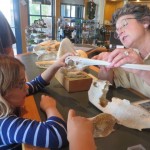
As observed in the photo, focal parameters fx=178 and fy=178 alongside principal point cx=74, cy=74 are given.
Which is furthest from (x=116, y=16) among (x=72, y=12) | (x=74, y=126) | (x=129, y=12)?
(x=72, y=12)

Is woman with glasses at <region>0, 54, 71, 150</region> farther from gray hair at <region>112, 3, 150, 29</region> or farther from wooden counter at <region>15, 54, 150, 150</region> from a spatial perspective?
gray hair at <region>112, 3, 150, 29</region>

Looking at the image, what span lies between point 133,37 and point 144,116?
52 centimetres

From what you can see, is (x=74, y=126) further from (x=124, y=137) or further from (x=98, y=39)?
(x=98, y=39)

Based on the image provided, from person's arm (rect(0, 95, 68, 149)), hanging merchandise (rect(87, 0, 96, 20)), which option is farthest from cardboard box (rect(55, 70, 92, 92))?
hanging merchandise (rect(87, 0, 96, 20))

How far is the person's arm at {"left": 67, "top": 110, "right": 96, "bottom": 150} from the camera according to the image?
45 centimetres

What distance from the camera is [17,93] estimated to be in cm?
70

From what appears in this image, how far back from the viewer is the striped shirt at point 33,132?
1.81 feet

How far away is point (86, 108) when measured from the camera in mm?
751

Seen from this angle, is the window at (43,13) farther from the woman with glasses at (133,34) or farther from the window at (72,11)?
the woman with glasses at (133,34)

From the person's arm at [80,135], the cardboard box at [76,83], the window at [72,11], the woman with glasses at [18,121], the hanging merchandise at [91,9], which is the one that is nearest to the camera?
the person's arm at [80,135]

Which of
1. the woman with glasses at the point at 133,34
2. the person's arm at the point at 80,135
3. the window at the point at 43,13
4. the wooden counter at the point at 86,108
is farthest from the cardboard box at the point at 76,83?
the window at the point at 43,13

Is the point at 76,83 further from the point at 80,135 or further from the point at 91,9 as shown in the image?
the point at 91,9

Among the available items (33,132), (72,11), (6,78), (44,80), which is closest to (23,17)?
(72,11)

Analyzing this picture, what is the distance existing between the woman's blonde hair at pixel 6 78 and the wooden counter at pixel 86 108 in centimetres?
9
